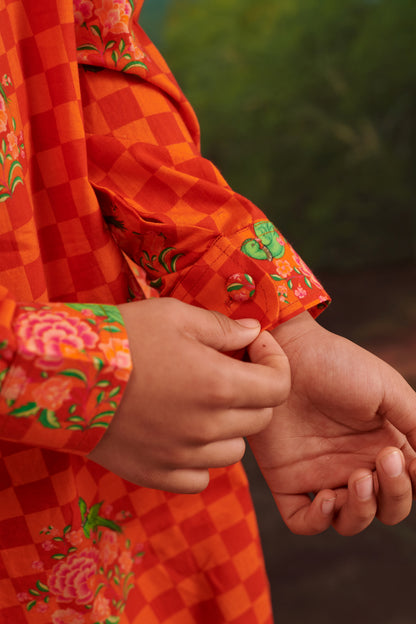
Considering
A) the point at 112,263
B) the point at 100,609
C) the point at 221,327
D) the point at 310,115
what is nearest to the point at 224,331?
the point at 221,327

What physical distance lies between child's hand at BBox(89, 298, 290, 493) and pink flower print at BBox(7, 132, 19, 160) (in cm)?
12

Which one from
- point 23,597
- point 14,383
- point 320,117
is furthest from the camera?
point 320,117

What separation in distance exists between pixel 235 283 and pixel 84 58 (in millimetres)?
187

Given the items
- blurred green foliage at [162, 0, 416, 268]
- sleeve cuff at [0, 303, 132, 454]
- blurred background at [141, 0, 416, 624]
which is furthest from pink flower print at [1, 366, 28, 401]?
blurred green foliage at [162, 0, 416, 268]

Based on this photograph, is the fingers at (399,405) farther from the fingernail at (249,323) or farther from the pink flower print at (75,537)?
the pink flower print at (75,537)

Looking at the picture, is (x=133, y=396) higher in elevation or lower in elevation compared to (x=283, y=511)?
higher

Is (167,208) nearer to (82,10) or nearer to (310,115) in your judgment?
(82,10)

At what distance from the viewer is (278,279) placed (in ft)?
1.40

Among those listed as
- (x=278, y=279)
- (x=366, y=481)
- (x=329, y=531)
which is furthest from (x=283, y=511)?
(x=329, y=531)

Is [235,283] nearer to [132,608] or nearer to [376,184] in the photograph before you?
[132,608]

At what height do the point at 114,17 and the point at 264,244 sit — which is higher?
the point at 114,17

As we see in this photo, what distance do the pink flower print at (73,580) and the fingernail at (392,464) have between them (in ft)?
0.67

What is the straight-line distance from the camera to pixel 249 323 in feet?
1.32

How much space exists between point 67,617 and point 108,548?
50 mm
